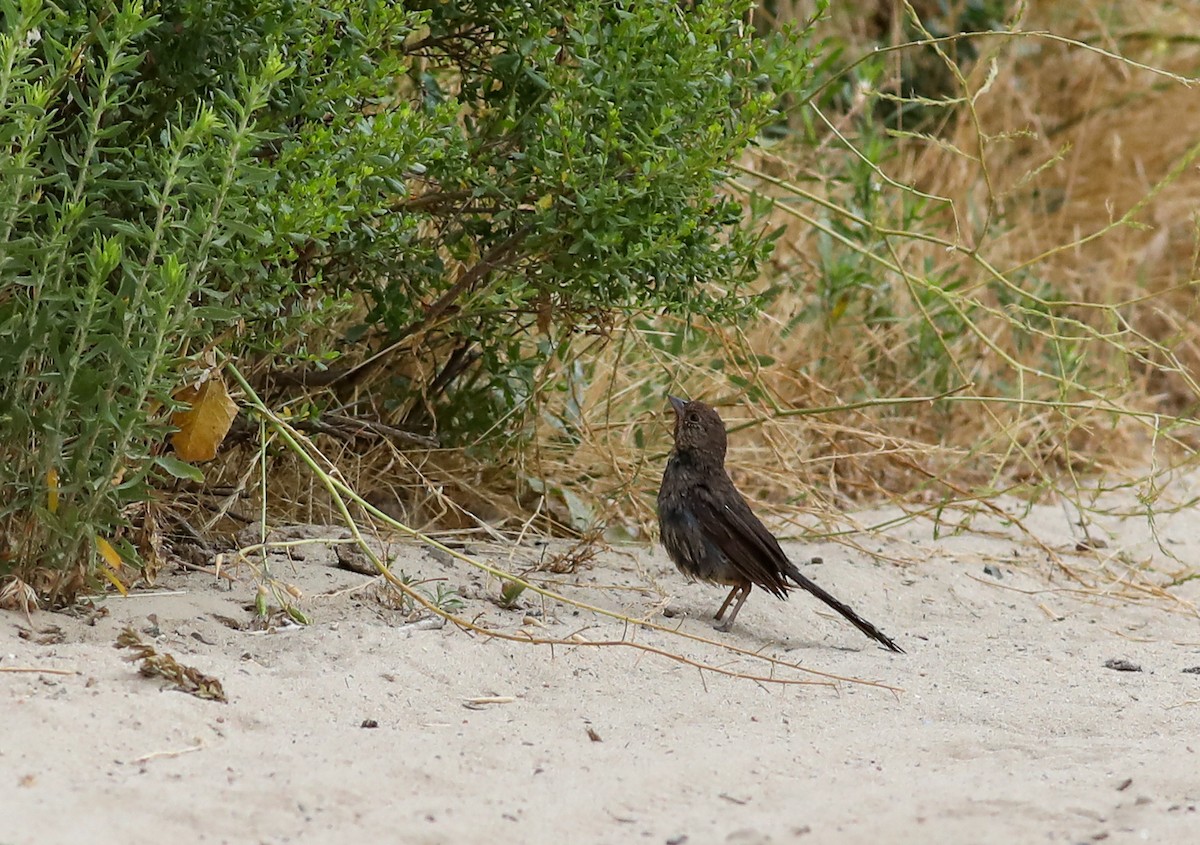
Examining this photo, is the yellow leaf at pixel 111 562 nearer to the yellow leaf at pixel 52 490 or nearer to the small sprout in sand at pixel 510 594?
the yellow leaf at pixel 52 490

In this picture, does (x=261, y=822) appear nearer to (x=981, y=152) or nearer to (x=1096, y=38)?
(x=981, y=152)

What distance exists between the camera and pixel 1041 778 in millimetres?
3051

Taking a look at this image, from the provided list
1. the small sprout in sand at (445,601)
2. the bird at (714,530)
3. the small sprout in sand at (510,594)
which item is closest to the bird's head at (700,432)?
the bird at (714,530)

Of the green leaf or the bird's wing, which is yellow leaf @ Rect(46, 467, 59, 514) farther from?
the bird's wing

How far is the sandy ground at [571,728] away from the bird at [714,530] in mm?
125

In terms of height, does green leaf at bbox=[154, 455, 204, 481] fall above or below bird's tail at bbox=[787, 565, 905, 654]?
above

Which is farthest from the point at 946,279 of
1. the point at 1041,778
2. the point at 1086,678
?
the point at 1041,778

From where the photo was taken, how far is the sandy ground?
8.70ft

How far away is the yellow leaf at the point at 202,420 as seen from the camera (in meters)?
3.66

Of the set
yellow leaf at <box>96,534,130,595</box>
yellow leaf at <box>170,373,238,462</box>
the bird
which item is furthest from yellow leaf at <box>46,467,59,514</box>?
the bird

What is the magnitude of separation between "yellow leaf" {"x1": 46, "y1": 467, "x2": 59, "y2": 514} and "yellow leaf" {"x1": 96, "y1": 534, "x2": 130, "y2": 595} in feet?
0.40

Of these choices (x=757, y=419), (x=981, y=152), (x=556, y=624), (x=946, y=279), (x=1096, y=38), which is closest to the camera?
(x=556, y=624)

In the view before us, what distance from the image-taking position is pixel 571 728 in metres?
3.29

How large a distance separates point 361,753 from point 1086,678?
2.18m
